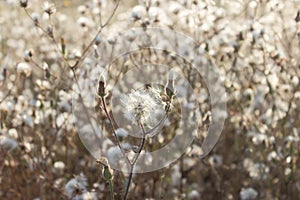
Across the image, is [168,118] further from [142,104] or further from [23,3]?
[142,104]

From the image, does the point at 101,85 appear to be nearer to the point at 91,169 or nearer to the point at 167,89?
the point at 167,89

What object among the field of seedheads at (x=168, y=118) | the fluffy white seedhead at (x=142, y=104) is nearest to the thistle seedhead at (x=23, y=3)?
→ the field of seedheads at (x=168, y=118)

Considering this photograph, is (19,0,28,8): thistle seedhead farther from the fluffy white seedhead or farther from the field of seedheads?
the fluffy white seedhead

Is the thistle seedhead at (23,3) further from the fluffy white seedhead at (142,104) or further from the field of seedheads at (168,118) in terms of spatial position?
the fluffy white seedhead at (142,104)

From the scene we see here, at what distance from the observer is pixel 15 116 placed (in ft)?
7.46

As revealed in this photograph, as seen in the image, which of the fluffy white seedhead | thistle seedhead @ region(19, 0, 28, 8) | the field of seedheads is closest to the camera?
the fluffy white seedhead

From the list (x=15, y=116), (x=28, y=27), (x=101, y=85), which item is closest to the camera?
(x=101, y=85)

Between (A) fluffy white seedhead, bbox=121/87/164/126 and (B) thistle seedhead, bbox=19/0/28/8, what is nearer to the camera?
(A) fluffy white seedhead, bbox=121/87/164/126

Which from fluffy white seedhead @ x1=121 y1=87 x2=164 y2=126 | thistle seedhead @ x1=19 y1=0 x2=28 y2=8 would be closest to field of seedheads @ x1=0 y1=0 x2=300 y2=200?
thistle seedhead @ x1=19 y1=0 x2=28 y2=8

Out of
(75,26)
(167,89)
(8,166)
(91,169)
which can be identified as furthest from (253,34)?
(75,26)

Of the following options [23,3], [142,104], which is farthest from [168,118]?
[142,104]

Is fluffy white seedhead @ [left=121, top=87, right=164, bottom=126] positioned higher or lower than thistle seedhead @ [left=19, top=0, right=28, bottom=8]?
lower

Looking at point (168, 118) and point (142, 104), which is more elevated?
point (168, 118)

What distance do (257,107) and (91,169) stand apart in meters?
0.71
